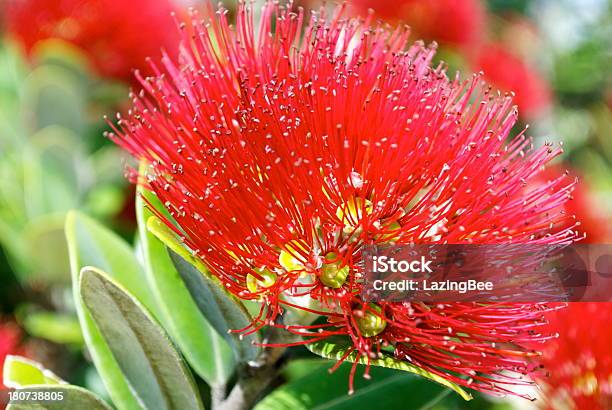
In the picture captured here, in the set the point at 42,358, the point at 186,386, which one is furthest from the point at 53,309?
the point at 186,386

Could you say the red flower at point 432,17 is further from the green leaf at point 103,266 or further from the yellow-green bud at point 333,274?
the yellow-green bud at point 333,274

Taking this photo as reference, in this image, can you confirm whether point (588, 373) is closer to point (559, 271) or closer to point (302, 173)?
point (559, 271)

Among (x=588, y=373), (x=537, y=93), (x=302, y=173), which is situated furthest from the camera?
(x=537, y=93)

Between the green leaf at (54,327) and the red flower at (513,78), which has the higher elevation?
the red flower at (513,78)

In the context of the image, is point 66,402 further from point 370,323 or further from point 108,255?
point 370,323

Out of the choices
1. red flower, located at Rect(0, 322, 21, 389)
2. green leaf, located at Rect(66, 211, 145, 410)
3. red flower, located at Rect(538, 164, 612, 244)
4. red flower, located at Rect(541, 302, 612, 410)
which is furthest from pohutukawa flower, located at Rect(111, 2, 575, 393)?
red flower, located at Rect(538, 164, 612, 244)

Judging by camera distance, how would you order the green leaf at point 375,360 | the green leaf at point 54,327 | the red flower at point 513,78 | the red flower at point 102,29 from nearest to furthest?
the green leaf at point 375,360, the green leaf at point 54,327, the red flower at point 102,29, the red flower at point 513,78

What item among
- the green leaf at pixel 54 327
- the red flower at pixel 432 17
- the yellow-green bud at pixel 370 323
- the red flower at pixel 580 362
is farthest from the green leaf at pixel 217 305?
the red flower at pixel 432 17
